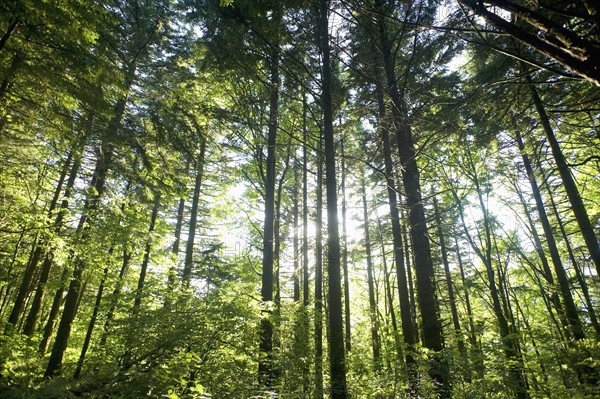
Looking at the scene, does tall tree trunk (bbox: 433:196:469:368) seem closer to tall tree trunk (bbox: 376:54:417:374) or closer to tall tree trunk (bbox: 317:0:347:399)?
tall tree trunk (bbox: 376:54:417:374)

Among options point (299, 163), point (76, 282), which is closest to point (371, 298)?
point (299, 163)

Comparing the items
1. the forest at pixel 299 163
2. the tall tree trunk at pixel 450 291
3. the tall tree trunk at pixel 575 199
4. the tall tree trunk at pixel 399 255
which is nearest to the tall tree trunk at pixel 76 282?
the forest at pixel 299 163

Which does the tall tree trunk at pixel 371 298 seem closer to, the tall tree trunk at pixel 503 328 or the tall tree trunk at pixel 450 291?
the tall tree trunk at pixel 450 291

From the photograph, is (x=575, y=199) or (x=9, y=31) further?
(x=575, y=199)

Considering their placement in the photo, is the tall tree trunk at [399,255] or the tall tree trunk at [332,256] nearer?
the tall tree trunk at [332,256]

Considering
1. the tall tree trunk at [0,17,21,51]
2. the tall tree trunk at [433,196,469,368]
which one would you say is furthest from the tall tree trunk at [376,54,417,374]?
the tall tree trunk at [0,17,21,51]

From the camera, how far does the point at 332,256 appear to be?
6863 millimetres

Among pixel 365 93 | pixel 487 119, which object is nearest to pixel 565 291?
pixel 487 119

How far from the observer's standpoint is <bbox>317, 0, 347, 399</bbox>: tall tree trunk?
20.5ft

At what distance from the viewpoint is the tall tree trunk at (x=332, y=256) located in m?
6.25

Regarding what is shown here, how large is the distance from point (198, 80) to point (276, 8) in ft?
15.2

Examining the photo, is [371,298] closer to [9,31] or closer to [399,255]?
[399,255]

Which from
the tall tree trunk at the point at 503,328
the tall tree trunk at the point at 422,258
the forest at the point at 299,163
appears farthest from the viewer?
the tall tree trunk at the point at 422,258

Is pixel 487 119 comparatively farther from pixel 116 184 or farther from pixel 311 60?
pixel 116 184
